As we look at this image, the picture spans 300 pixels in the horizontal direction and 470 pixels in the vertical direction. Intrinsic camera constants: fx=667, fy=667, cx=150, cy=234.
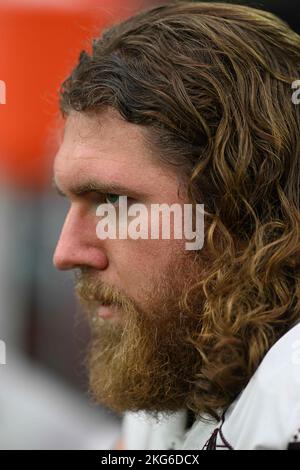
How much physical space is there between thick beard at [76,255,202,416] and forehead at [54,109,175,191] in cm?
23

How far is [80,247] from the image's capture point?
1.44 m

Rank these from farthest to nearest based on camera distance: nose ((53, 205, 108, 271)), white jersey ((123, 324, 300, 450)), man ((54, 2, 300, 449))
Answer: nose ((53, 205, 108, 271)) → man ((54, 2, 300, 449)) → white jersey ((123, 324, 300, 450))

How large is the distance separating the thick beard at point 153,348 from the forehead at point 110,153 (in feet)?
0.75

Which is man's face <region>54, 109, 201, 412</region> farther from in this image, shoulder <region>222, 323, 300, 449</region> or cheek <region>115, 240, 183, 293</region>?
shoulder <region>222, 323, 300, 449</region>

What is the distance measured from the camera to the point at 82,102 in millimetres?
1454

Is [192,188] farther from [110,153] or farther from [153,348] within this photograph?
[153,348]

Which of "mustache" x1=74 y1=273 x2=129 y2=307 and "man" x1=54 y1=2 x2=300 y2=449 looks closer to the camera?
"man" x1=54 y1=2 x2=300 y2=449

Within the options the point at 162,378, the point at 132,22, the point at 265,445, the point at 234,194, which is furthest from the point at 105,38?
the point at 265,445

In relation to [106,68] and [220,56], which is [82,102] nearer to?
[106,68]

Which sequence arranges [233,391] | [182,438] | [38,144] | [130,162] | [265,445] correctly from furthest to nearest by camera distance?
1. [38,144]
2. [182,438]
3. [130,162]
4. [233,391]
5. [265,445]

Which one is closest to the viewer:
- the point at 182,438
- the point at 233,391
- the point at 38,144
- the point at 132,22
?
the point at 233,391

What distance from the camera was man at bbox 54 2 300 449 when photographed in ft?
4.39

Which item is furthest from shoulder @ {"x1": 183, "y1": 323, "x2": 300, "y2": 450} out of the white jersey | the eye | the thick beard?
the eye

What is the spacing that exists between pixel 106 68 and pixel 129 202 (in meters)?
0.30
